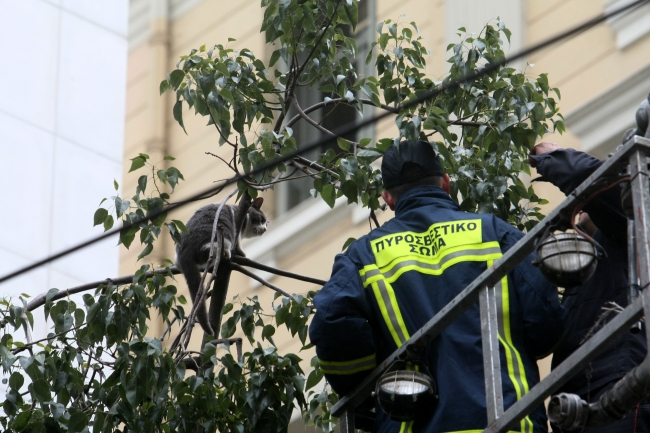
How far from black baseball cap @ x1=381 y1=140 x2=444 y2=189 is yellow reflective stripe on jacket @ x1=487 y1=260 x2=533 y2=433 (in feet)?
2.18

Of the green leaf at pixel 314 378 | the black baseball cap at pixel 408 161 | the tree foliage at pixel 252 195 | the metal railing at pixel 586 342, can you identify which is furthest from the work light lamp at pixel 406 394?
the green leaf at pixel 314 378

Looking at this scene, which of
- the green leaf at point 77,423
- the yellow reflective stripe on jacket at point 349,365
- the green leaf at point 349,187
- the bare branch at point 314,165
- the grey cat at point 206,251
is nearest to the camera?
the yellow reflective stripe on jacket at point 349,365

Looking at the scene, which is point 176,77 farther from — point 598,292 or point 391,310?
point 598,292

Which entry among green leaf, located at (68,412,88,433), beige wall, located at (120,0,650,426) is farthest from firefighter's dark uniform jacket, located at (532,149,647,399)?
beige wall, located at (120,0,650,426)

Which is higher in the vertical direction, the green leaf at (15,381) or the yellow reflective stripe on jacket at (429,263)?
the green leaf at (15,381)

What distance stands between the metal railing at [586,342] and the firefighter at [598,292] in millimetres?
405

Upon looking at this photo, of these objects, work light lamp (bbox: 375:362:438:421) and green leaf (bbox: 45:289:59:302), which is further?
green leaf (bbox: 45:289:59:302)

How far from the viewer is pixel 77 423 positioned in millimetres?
6488

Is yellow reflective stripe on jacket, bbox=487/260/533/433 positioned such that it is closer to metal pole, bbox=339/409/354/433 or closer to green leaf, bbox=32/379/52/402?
metal pole, bbox=339/409/354/433

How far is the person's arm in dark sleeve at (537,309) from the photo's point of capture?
5.10 meters

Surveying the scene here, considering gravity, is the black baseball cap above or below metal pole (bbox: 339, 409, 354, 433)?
above

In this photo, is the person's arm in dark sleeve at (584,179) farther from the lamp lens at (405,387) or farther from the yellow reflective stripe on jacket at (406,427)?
the yellow reflective stripe on jacket at (406,427)

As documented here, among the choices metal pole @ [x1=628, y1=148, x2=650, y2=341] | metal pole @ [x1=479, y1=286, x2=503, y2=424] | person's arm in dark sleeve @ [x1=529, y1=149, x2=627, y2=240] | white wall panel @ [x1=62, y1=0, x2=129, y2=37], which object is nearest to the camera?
metal pole @ [x1=628, y1=148, x2=650, y2=341]

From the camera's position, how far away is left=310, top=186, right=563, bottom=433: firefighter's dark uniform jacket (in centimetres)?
502
